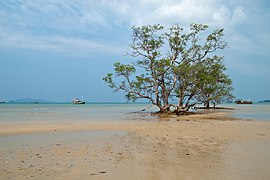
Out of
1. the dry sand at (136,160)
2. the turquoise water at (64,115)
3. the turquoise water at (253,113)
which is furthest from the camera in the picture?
the turquoise water at (253,113)

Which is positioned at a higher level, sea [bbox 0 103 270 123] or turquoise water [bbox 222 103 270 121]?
turquoise water [bbox 222 103 270 121]

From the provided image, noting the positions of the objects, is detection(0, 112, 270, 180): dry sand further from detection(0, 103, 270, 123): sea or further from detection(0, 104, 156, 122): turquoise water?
detection(0, 104, 156, 122): turquoise water

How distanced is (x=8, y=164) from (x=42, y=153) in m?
1.27

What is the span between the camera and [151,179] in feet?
15.3

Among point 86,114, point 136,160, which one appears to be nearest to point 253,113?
point 86,114

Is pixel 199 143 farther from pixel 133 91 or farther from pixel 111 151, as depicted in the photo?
pixel 133 91

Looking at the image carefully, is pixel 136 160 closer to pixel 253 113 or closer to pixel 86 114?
pixel 86 114

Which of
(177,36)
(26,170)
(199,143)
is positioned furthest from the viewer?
(177,36)

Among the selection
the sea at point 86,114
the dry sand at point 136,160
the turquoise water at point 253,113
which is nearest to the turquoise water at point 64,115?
the sea at point 86,114

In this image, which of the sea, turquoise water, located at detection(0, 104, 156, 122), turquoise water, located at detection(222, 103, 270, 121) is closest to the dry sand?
the sea

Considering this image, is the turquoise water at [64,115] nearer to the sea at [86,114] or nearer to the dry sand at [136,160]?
the sea at [86,114]

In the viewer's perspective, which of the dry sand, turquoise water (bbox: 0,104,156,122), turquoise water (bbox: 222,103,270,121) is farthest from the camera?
turquoise water (bbox: 222,103,270,121)

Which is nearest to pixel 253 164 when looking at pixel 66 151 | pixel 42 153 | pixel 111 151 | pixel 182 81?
pixel 111 151

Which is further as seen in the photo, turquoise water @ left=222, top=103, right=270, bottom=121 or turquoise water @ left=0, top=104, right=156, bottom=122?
turquoise water @ left=222, top=103, right=270, bottom=121
